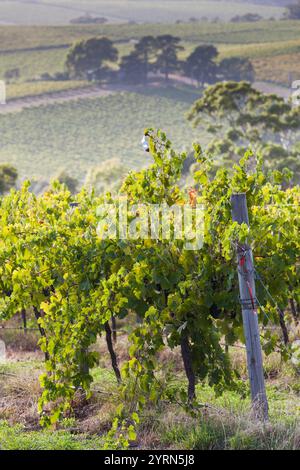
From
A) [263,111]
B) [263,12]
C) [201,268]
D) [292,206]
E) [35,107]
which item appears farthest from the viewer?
[263,12]

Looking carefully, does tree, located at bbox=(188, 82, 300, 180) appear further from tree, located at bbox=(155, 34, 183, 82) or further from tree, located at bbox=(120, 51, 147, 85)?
tree, located at bbox=(120, 51, 147, 85)

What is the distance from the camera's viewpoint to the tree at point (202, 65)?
92812 millimetres

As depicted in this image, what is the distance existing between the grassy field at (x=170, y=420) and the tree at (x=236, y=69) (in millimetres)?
87037

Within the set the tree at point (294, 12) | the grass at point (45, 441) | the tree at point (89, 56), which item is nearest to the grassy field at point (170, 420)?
the grass at point (45, 441)

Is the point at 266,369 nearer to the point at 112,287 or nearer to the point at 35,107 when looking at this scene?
the point at 112,287

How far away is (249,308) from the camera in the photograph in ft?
23.1

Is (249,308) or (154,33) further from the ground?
(154,33)

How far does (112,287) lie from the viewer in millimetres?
7363

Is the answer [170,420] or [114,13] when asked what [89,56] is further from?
[114,13]

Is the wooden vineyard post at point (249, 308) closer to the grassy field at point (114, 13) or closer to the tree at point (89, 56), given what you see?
the tree at point (89, 56)

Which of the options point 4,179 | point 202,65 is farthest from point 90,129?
point 4,179

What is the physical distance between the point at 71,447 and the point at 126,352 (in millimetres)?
4469

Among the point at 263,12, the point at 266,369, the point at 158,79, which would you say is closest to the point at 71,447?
the point at 266,369

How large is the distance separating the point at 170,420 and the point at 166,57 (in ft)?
303
